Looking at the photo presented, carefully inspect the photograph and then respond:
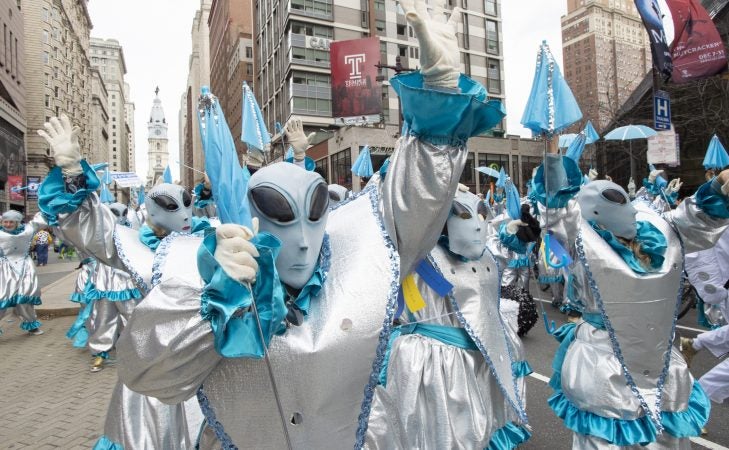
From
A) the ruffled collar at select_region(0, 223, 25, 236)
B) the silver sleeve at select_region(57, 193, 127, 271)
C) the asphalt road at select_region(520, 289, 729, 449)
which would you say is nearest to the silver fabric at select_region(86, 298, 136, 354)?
the ruffled collar at select_region(0, 223, 25, 236)

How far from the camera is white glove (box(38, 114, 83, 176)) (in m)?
2.87

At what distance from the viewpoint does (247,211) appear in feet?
5.08

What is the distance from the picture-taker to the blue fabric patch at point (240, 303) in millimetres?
1356

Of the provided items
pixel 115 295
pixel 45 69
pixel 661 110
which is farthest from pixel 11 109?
pixel 661 110

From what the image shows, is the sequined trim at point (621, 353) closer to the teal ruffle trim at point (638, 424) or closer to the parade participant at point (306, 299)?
the teal ruffle trim at point (638, 424)

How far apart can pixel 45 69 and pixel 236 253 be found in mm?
49931

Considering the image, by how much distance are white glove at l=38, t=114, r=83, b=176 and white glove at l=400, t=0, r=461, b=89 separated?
211cm

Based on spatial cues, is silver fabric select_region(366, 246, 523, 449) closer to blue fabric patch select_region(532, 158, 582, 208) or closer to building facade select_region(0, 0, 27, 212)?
blue fabric patch select_region(532, 158, 582, 208)

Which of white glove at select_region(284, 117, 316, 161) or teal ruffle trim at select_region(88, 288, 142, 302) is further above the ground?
white glove at select_region(284, 117, 316, 161)

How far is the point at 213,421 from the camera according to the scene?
158 centimetres

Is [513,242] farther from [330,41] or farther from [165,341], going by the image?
[330,41]

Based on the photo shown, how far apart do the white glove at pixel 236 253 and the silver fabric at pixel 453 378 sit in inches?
68.4

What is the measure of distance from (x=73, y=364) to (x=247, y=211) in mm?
6562

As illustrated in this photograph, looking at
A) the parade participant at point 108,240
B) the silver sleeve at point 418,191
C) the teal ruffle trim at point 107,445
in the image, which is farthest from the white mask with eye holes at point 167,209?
the silver sleeve at point 418,191
